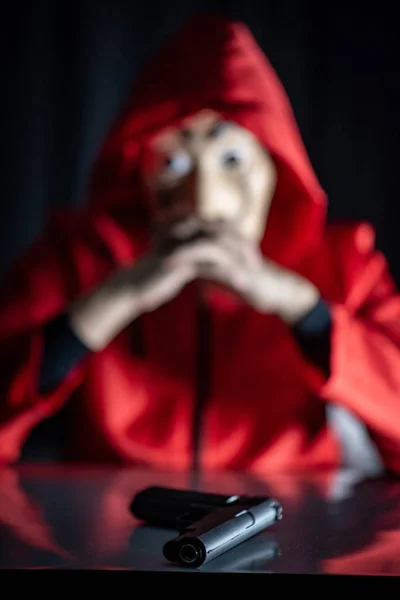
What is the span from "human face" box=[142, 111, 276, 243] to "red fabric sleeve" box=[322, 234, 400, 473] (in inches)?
7.0

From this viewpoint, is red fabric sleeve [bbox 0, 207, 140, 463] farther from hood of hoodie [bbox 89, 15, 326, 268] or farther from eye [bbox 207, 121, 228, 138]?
eye [bbox 207, 121, 228, 138]

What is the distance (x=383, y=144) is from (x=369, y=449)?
58cm

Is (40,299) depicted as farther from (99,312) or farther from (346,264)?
(346,264)

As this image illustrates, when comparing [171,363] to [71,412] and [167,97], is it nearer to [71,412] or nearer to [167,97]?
[71,412]

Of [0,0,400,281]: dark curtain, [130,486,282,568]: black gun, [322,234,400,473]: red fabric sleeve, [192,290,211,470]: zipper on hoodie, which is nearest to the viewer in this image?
[130,486,282,568]: black gun

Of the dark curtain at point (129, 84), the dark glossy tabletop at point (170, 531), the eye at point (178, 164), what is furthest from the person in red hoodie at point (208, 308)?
the dark curtain at point (129, 84)

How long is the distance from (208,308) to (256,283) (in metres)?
0.16

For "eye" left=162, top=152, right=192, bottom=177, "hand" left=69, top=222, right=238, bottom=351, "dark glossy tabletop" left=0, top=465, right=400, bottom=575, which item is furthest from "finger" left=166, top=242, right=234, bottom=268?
"dark glossy tabletop" left=0, top=465, right=400, bottom=575

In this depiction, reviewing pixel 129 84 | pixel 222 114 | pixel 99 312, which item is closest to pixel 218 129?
pixel 222 114

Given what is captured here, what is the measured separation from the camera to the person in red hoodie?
887 millimetres

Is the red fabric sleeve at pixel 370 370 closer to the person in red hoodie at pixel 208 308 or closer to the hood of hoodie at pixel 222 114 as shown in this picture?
the person in red hoodie at pixel 208 308

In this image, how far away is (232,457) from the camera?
0.97 meters

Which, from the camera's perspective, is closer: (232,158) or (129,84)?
(232,158)

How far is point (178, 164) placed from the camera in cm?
97
